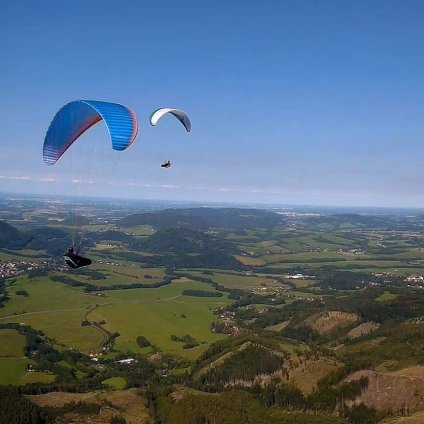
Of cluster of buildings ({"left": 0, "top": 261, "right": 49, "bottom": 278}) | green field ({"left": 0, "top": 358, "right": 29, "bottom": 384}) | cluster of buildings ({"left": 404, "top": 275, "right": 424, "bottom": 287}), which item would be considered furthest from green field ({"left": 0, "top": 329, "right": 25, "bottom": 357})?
cluster of buildings ({"left": 404, "top": 275, "right": 424, "bottom": 287})

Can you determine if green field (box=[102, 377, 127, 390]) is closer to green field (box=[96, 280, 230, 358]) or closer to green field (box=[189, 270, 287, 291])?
green field (box=[96, 280, 230, 358])

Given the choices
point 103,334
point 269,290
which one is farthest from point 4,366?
point 269,290

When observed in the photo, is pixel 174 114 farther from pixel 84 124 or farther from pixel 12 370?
pixel 12 370

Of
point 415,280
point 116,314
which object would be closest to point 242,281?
point 415,280

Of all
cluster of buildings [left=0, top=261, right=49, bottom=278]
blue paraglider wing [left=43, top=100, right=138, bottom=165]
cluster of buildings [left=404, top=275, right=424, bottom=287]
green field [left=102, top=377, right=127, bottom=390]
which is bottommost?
green field [left=102, top=377, right=127, bottom=390]

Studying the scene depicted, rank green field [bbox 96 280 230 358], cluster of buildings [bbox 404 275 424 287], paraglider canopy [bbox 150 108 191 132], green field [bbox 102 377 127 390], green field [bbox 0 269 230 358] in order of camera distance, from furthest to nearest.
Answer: cluster of buildings [bbox 404 275 424 287] < green field [bbox 96 280 230 358] < green field [bbox 0 269 230 358] < green field [bbox 102 377 127 390] < paraglider canopy [bbox 150 108 191 132]

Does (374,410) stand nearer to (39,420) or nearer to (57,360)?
(39,420)

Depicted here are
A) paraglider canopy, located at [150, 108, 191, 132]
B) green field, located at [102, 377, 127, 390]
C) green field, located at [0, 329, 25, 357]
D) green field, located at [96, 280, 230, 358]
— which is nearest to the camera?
paraglider canopy, located at [150, 108, 191, 132]
